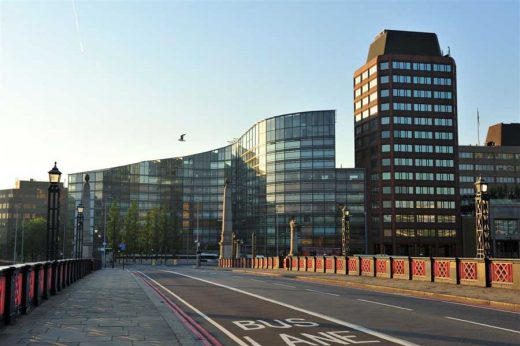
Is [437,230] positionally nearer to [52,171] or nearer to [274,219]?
[274,219]

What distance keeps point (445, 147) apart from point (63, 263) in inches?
5099

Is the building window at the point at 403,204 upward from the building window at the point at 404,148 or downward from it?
downward

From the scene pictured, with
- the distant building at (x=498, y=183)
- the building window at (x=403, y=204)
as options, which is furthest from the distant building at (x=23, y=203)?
the distant building at (x=498, y=183)

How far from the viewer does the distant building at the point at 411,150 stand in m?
134

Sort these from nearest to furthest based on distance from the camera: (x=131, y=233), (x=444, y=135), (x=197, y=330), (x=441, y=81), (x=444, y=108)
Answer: (x=197, y=330) → (x=131, y=233) → (x=444, y=108) → (x=444, y=135) → (x=441, y=81)

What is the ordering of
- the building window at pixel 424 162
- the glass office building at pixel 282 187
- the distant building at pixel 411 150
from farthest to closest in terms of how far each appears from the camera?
1. the building window at pixel 424 162
2. the distant building at pixel 411 150
3. the glass office building at pixel 282 187

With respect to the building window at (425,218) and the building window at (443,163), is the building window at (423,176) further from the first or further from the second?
the building window at (425,218)

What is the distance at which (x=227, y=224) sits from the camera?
264ft

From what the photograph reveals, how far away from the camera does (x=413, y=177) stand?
137 m

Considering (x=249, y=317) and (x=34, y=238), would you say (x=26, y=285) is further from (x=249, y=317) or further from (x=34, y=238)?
(x=34, y=238)

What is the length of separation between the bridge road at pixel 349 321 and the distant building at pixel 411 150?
11647cm

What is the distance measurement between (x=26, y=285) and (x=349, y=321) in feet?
27.9

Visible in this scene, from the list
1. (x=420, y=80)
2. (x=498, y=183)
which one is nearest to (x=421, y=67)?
(x=420, y=80)

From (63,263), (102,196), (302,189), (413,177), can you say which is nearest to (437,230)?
(413,177)
